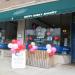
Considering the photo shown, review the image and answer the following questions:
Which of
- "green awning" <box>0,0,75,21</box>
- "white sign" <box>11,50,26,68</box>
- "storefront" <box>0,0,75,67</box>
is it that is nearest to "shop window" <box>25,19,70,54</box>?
"storefront" <box>0,0,75,67</box>

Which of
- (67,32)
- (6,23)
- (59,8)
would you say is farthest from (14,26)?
(59,8)

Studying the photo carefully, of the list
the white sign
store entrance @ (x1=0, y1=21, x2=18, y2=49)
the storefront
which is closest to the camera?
the white sign

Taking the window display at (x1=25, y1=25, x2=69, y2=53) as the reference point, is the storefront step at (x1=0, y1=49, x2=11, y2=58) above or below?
below

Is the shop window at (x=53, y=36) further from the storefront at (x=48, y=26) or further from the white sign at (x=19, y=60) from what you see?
the white sign at (x=19, y=60)

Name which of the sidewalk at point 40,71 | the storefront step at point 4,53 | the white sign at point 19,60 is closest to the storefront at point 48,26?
the sidewalk at point 40,71

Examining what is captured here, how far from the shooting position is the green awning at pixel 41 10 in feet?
47.0

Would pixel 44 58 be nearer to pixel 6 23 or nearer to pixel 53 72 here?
pixel 53 72

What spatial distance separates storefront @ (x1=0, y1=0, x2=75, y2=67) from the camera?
15266mm

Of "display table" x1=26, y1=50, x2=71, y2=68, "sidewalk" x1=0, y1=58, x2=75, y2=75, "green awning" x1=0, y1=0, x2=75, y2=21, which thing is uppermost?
"green awning" x1=0, y1=0, x2=75, y2=21

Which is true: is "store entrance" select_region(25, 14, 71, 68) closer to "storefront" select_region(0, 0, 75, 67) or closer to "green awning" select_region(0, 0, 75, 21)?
"storefront" select_region(0, 0, 75, 67)

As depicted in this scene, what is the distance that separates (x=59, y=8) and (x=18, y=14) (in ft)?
11.7

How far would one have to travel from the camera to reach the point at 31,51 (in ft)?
50.9

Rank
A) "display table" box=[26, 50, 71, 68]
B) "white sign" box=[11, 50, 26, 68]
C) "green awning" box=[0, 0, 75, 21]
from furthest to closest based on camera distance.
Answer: "display table" box=[26, 50, 71, 68], "green awning" box=[0, 0, 75, 21], "white sign" box=[11, 50, 26, 68]

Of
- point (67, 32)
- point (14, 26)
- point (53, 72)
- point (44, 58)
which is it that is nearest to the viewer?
point (53, 72)
